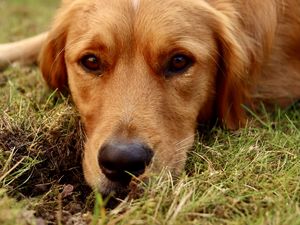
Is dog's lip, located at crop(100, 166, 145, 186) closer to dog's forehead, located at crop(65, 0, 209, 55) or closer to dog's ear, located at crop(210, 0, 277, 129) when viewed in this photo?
dog's forehead, located at crop(65, 0, 209, 55)

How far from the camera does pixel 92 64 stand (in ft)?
13.3

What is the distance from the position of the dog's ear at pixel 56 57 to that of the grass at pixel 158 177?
0.17 meters

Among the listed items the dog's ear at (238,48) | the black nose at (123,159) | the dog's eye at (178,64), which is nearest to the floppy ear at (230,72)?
the dog's ear at (238,48)

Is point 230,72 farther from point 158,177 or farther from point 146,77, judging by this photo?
point 158,177

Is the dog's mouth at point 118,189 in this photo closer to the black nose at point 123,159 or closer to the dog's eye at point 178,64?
the black nose at point 123,159

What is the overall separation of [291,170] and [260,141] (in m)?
0.58

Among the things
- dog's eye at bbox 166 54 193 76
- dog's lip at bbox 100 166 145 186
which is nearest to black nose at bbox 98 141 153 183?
dog's lip at bbox 100 166 145 186

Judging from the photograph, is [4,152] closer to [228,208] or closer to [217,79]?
[228,208]

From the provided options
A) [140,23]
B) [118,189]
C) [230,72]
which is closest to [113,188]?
[118,189]

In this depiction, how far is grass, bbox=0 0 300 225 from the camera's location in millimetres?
2990

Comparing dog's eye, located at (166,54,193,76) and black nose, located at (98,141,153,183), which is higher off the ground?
dog's eye, located at (166,54,193,76)

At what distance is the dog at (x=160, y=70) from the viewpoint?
3570 mm

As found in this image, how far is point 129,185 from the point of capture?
3324 millimetres

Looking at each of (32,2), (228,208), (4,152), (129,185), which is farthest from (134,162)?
(32,2)
